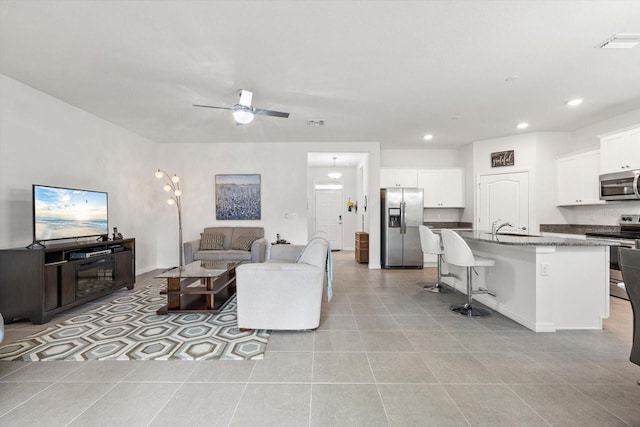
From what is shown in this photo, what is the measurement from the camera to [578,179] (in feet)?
15.9

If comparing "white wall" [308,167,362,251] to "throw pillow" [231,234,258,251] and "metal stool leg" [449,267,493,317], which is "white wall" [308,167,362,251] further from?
"metal stool leg" [449,267,493,317]

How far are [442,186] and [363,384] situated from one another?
5.52 m

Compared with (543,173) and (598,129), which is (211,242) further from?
(598,129)

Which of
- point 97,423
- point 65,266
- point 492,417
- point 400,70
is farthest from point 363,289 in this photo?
point 65,266

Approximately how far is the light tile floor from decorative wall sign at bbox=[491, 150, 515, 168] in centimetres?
356

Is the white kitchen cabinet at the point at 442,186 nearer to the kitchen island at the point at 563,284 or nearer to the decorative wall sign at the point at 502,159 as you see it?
the decorative wall sign at the point at 502,159

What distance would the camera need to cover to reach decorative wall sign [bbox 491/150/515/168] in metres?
5.61

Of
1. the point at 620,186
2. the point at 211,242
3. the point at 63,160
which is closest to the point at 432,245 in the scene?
the point at 620,186

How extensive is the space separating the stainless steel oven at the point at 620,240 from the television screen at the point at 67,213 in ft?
23.2

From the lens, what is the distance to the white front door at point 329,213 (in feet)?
29.8

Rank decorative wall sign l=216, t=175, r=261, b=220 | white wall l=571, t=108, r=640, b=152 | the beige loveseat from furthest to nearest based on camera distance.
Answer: decorative wall sign l=216, t=175, r=261, b=220 < the beige loveseat < white wall l=571, t=108, r=640, b=152

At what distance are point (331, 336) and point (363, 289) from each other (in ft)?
5.99

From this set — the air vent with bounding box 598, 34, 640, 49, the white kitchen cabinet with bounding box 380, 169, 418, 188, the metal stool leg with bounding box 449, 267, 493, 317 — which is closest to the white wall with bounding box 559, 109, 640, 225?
the air vent with bounding box 598, 34, 640, 49

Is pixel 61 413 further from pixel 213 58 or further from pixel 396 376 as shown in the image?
pixel 213 58
